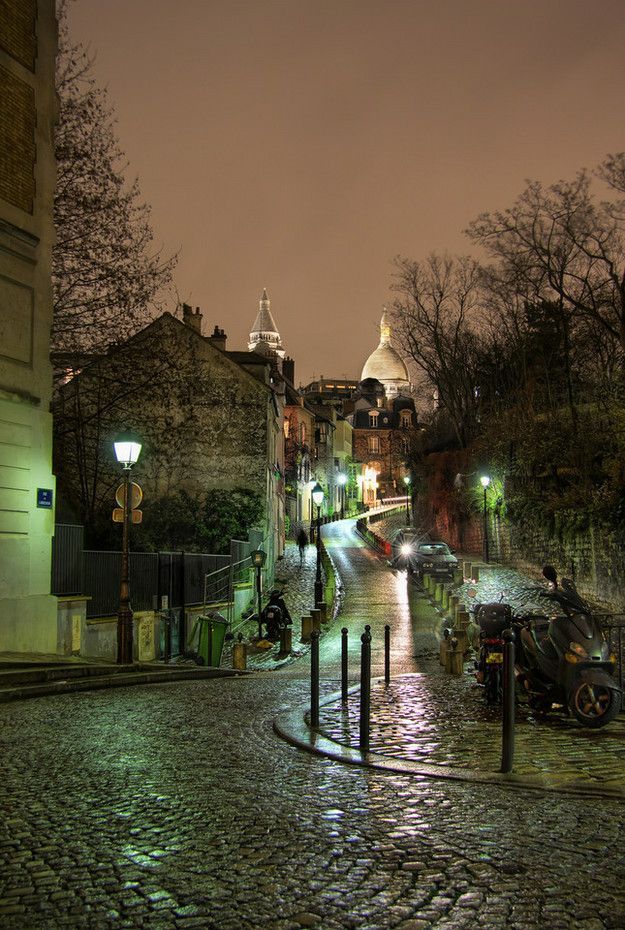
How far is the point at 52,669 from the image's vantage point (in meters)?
12.6

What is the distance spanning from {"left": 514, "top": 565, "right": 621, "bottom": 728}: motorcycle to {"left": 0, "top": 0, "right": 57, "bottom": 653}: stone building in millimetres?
8729

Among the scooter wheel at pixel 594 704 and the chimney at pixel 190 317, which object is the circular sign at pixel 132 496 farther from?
the chimney at pixel 190 317

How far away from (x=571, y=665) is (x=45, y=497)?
1016 centimetres

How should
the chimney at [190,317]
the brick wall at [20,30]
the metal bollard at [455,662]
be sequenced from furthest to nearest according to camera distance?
the chimney at [190,317]
the brick wall at [20,30]
the metal bollard at [455,662]

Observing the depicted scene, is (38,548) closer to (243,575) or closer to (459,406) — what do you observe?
(243,575)

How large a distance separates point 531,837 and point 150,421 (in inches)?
1312

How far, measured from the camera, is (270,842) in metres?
5.09

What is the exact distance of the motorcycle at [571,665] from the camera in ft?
28.1

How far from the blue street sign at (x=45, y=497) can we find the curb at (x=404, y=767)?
7.96 metres

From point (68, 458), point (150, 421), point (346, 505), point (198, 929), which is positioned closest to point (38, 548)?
point (68, 458)

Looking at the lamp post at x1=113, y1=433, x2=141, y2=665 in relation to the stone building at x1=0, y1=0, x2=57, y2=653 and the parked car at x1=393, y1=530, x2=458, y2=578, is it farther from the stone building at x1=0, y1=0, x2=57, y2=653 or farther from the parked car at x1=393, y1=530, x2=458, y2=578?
the parked car at x1=393, y1=530, x2=458, y2=578

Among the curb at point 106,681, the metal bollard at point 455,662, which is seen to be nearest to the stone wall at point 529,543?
the metal bollard at point 455,662

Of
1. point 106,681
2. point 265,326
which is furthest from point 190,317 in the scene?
point 265,326

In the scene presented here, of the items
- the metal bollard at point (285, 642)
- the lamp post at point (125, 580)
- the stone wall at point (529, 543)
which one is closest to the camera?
the lamp post at point (125, 580)
